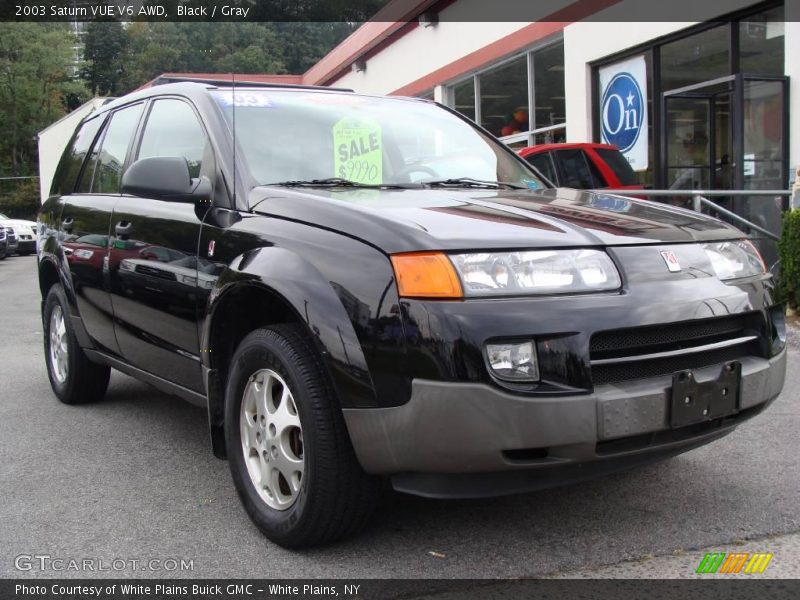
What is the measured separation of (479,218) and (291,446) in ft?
3.43

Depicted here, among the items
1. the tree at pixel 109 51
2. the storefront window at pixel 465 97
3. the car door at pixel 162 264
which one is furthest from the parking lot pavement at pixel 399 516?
the storefront window at pixel 465 97

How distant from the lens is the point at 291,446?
116 inches

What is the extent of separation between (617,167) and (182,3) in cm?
568

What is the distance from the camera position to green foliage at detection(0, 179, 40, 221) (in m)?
57.6

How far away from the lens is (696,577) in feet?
8.75

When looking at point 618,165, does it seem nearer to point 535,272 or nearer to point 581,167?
point 581,167

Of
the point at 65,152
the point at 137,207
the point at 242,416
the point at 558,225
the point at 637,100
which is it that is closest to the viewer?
the point at 558,225

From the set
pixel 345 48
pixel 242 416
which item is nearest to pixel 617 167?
pixel 242 416

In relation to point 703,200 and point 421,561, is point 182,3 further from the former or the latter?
point 421,561

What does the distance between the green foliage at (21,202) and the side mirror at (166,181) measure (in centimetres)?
5935

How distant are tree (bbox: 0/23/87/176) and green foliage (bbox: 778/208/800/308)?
60.5 meters

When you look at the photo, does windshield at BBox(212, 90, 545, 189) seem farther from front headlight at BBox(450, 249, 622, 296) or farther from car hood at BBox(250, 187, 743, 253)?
front headlight at BBox(450, 249, 622, 296)

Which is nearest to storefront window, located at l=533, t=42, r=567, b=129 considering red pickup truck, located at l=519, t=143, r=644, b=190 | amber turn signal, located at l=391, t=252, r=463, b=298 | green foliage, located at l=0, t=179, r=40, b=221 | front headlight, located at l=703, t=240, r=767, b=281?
red pickup truck, located at l=519, t=143, r=644, b=190

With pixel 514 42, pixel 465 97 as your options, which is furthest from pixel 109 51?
pixel 465 97
